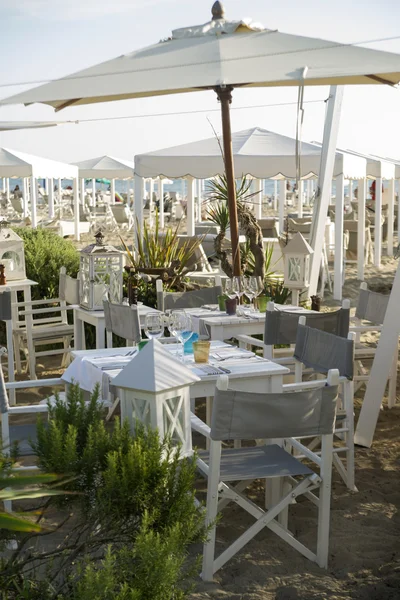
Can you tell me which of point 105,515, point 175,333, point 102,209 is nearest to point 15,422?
point 175,333

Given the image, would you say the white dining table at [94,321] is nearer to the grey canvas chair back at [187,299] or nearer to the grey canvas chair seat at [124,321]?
the grey canvas chair back at [187,299]

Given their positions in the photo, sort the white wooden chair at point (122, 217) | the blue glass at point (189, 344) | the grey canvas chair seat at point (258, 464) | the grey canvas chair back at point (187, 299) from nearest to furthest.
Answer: the grey canvas chair seat at point (258, 464) → the blue glass at point (189, 344) → the grey canvas chair back at point (187, 299) → the white wooden chair at point (122, 217)

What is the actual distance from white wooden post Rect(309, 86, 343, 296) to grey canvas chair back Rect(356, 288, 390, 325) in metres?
2.68

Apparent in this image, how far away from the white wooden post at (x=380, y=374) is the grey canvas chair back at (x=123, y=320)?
138 cm

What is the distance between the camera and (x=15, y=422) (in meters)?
Answer: 4.99

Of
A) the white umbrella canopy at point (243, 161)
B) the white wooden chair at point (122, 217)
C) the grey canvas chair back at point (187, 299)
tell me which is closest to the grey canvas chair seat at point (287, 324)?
the grey canvas chair back at point (187, 299)

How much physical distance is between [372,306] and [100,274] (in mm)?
1841

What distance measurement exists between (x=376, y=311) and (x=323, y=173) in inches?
138

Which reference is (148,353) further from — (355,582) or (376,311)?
(376,311)

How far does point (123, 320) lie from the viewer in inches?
185

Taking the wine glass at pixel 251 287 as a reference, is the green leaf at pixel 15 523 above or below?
below

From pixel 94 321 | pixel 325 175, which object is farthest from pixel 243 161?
pixel 94 321

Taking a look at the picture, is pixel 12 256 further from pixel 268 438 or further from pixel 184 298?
pixel 268 438

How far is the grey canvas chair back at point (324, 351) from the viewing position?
12.3 ft
